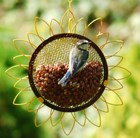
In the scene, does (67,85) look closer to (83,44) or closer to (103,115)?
(83,44)

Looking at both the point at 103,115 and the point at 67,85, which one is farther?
the point at 103,115

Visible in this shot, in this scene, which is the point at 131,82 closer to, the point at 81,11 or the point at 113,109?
the point at 113,109

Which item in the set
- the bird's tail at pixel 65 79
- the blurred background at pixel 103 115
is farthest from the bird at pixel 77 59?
the blurred background at pixel 103 115

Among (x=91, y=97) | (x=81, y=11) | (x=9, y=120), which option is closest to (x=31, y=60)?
(x=91, y=97)

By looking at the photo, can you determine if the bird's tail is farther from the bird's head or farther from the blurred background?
the blurred background

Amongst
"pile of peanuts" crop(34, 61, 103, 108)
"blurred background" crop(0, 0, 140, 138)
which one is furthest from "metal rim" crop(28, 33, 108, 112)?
"blurred background" crop(0, 0, 140, 138)

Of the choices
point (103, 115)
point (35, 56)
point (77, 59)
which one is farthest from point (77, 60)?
point (103, 115)
